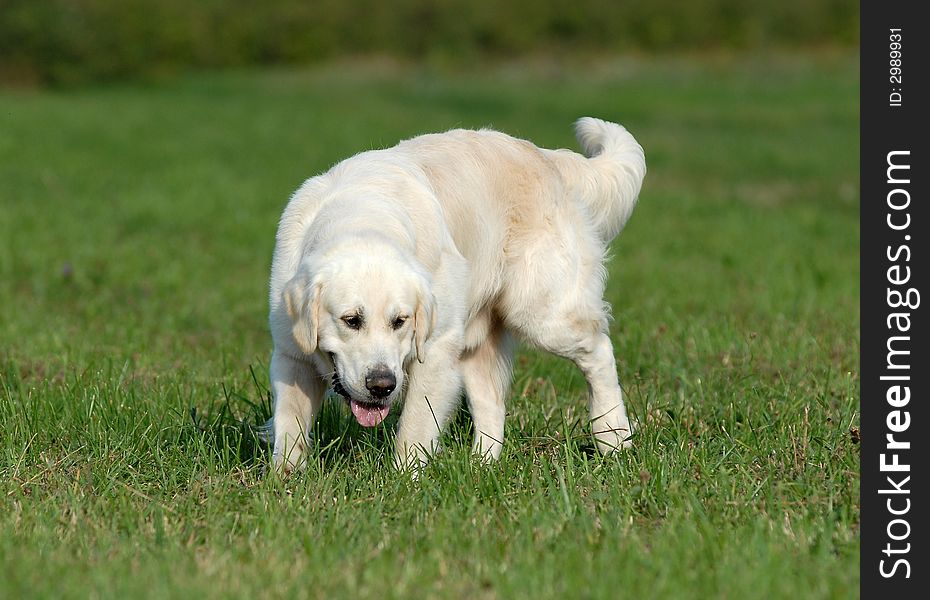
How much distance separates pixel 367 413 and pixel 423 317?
0.40 metres

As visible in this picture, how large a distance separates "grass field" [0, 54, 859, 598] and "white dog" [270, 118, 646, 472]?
20 cm

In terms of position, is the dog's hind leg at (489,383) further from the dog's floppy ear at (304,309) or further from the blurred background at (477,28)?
the blurred background at (477,28)

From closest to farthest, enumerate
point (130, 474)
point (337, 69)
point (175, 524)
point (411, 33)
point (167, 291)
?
1. point (175, 524)
2. point (130, 474)
3. point (167, 291)
4. point (337, 69)
5. point (411, 33)

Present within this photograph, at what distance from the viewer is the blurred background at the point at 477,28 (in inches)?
1657

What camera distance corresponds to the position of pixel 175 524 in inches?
156

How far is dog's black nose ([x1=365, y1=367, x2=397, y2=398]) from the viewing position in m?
4.20

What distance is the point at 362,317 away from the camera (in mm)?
4227

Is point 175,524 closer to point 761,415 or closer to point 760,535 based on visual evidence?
point 760,535

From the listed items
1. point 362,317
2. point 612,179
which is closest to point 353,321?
point 362,317

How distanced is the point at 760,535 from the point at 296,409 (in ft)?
6.09

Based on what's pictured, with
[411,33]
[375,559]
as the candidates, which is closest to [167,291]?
[375,559]

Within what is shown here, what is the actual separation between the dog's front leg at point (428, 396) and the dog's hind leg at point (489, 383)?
36cm

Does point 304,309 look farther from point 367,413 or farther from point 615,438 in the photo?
point 615,438

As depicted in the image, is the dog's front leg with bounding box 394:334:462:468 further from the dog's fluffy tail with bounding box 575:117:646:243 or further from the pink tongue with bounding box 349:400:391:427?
the dog's fluffy tail with bounding box 575:117:646:243
